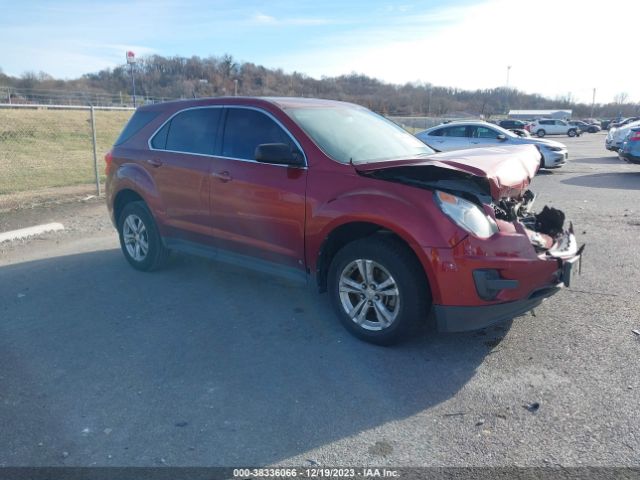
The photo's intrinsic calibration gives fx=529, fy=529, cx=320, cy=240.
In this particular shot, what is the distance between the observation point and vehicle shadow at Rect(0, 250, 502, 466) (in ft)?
9.85

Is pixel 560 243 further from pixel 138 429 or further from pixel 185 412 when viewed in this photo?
pixel 138 429

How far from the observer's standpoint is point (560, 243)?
166 inches

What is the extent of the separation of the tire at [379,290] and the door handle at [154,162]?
2.49 m

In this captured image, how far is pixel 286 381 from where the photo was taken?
3.65 meters

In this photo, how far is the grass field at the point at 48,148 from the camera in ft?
43.6

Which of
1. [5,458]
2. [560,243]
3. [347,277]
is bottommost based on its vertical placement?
[5,458]

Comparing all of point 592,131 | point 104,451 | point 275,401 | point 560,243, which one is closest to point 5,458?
point 104,451

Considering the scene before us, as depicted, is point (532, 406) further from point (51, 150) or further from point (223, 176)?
point (51, 150)

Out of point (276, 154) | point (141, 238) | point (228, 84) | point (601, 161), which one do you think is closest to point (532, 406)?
point (276, 154)

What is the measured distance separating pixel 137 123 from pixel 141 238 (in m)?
1.33

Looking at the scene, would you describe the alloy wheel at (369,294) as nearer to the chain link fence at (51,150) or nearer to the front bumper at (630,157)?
the chain link fence at (51,150)

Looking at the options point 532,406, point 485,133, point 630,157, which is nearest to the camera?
point 532,406

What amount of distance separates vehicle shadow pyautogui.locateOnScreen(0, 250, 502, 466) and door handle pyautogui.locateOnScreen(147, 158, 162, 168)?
1.31m

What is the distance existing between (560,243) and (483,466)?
6.98ft
